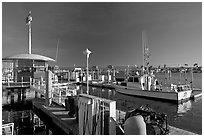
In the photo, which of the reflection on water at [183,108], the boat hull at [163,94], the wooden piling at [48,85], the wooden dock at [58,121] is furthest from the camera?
the boat hull at [163,94]

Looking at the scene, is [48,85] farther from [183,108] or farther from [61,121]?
[183,108]

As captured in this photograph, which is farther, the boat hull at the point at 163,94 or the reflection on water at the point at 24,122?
the boat hull at the point at 163,94

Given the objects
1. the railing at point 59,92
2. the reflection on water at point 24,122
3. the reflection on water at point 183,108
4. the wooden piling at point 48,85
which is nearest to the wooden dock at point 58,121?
the reflection on water at point 24,122

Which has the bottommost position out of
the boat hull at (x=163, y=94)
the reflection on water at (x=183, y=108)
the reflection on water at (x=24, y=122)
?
the reflection on water at (x=183, y=108)

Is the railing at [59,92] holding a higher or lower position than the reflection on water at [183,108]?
higher

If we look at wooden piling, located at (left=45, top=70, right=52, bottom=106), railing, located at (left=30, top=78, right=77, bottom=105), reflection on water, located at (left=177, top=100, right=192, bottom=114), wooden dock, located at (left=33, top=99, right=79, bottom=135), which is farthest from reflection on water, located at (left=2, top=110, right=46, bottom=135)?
reflection on water, located at (left=177, top=100, right=192, bottom=114)

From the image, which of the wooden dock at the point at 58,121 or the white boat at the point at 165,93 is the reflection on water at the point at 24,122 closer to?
the wooden dock at the point at 58,121

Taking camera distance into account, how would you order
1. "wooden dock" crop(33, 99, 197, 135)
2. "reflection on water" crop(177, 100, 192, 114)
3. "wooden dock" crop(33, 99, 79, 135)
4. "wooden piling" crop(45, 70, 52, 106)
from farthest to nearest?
"reflection on water" crop(177, 100, 192, 114) < "wooden piling" crop(45, 70, 52, 106) < "wooden dock" crop(33, 99, 79, 135) < "wooden dock" crop(33, 99, 197, 135)

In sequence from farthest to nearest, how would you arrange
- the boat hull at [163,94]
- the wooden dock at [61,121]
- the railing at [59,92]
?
1. the boat hull at [163,94]
2. the railing at [59,92]
3. the wooden dock at [61,121]

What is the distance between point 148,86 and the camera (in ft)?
64.5

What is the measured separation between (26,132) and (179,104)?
14052 mm

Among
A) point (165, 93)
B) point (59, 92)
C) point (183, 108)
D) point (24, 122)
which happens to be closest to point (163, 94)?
point (165, 93)

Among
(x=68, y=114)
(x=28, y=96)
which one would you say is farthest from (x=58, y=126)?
(x=28, y=96)

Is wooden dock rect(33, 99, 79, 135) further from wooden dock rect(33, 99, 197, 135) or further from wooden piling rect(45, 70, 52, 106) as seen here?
wooden piling rect(45, 70, 52, 106)
